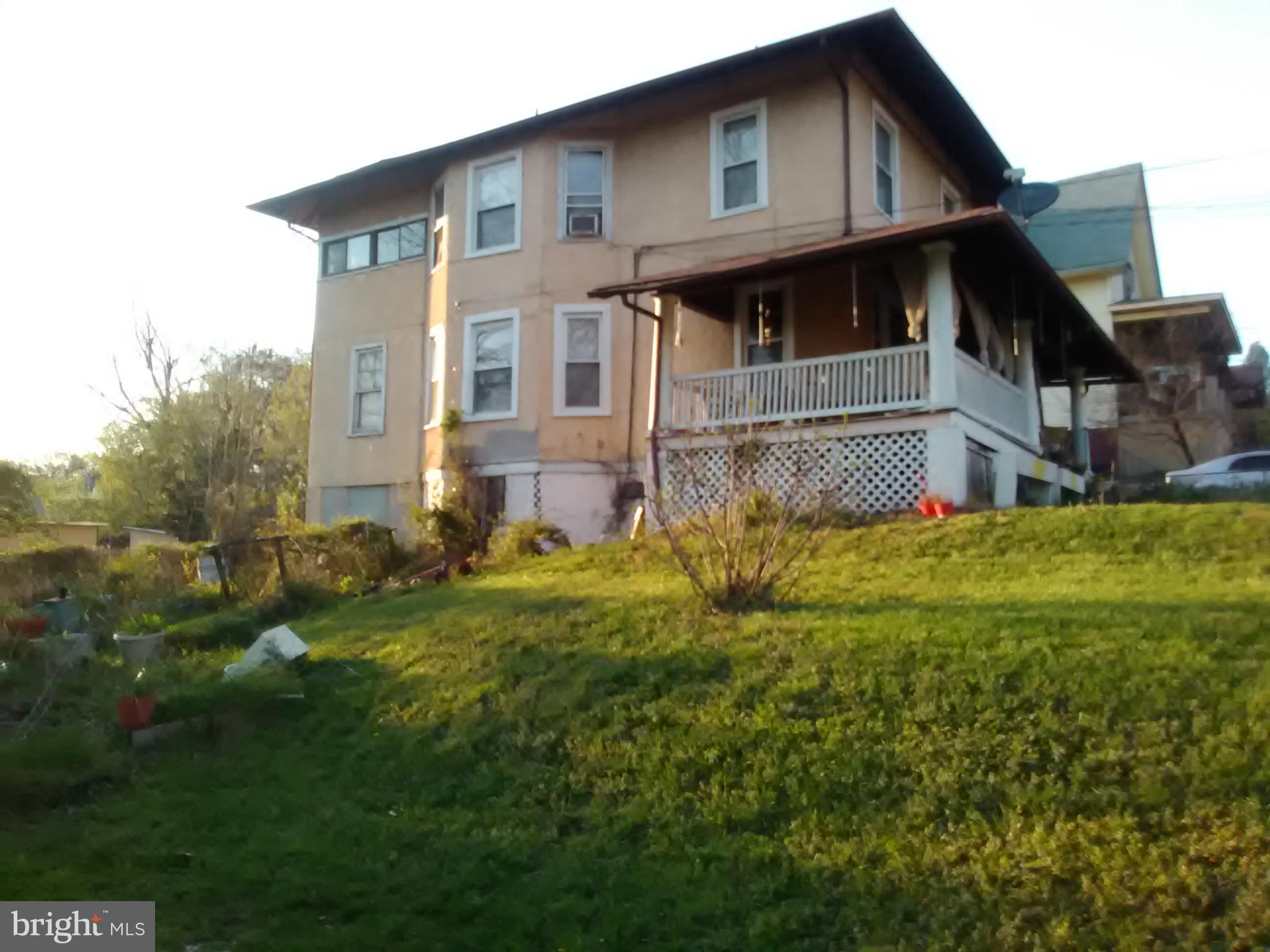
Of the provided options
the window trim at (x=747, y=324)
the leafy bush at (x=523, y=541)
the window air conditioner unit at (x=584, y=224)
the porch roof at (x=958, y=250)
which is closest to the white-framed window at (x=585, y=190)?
the window air conditioner unit at (x=584, y=224)

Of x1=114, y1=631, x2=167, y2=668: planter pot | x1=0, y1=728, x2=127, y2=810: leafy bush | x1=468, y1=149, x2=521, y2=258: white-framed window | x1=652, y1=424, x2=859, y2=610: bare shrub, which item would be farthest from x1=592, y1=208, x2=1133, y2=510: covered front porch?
x1=0, y1=728, x2=127, y2=810: leafy bush

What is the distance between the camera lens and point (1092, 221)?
26.1 m

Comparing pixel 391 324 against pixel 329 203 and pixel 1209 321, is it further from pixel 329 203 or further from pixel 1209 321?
pixel 1209 321

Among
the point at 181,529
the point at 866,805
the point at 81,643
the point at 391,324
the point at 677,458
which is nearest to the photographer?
the point at 866,805

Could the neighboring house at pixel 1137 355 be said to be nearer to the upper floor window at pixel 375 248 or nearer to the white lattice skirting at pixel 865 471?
the white lattice skirting at pixel 865 471

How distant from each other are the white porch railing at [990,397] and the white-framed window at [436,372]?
8.30m

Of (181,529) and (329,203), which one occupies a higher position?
(329,203)

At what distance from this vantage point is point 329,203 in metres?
20.7

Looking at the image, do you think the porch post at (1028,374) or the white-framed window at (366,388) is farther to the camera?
the white-framed window at (366,388)

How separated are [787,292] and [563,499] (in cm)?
434

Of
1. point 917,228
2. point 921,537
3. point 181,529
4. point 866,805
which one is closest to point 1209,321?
point 917,228

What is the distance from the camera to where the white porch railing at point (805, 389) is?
1290cm

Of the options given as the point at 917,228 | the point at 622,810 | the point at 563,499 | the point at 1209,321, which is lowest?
the point at 622,810

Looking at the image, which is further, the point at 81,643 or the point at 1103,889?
the point at 81,643
